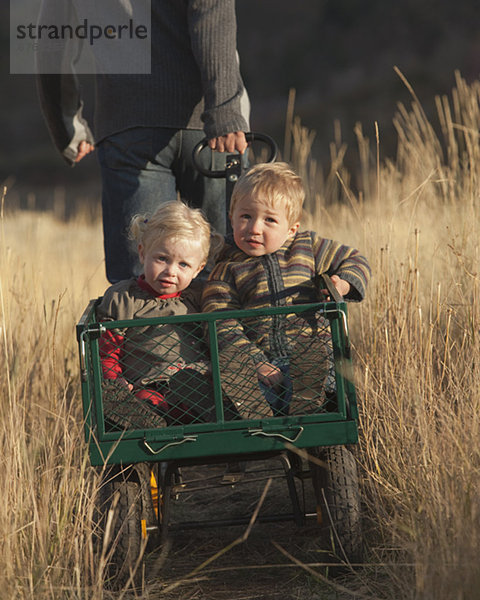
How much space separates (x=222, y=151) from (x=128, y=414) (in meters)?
1.25

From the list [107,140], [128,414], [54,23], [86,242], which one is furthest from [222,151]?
[86,242]

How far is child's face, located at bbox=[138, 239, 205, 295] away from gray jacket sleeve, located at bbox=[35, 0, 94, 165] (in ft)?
3.95

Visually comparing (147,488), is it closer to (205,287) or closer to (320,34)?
(205,287)

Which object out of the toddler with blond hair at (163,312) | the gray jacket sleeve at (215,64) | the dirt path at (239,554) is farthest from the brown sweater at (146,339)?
the gray jacket sleeve at (215,64)

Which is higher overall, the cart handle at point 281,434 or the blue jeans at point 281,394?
the blue jeans at point 281,394

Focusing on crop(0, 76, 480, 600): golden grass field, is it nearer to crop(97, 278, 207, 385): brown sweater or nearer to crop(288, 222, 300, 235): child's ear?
crop(97, 278, 207, 385): brown sweater

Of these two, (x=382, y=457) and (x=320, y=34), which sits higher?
(x=320, y=34)

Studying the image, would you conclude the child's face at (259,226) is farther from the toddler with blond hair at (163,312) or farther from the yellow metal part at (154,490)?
the yellow metal part at (154,490)

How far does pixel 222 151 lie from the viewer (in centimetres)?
308

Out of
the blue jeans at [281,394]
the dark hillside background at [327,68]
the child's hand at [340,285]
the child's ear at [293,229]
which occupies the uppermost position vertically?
the dark hillside background at [327,68]

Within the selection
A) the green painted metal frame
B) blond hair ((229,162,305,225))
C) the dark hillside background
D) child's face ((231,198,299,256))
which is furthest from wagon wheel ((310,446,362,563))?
the dark hillside background

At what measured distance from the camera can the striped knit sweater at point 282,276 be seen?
275 centimetres

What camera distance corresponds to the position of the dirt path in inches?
94.8
